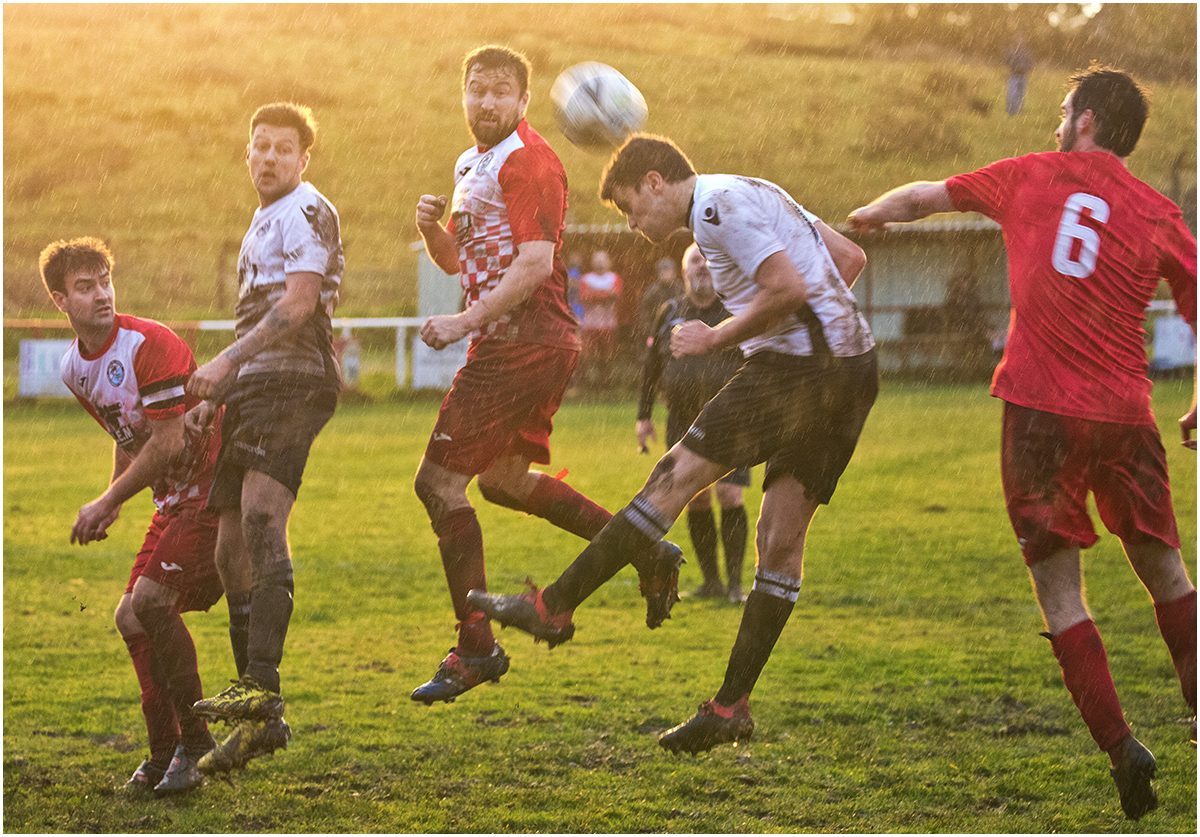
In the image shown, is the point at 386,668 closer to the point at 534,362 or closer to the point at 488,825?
the point at 488,825

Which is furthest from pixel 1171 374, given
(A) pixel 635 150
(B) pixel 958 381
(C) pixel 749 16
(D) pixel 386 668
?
(C) pixel 749 16

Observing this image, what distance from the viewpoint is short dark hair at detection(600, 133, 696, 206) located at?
4.48 m

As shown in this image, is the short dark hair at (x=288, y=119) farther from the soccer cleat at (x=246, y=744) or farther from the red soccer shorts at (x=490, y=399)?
the soccer cleat at (x=246, y=744)

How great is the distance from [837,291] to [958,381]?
2753 centimetres

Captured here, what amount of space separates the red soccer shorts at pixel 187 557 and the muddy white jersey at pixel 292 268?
1421 millimetres

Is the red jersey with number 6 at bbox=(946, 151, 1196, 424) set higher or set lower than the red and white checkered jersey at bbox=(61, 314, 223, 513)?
higher

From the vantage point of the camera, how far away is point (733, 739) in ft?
A: 15.4

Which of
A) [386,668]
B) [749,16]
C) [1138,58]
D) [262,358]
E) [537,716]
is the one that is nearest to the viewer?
[262,358]

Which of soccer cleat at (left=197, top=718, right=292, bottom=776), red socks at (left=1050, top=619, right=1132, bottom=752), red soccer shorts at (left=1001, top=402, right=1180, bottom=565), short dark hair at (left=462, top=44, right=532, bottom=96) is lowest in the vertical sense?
soccer cleat at (left=197, top=718, right=292, bottom=776)

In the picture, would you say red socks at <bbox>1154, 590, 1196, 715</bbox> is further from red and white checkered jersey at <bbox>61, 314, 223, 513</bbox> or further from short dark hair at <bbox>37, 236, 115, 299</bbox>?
short dark hair at <bbox>37, 236, 115, 299</bbox>

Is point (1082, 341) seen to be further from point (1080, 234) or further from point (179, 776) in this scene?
point (179, 776)

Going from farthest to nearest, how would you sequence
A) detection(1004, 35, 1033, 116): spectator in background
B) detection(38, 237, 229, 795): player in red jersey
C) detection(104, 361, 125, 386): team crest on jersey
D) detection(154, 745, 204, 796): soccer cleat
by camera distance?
1. detection(1004, 35, 1033, 116): spectator in background
2. detection(154, 745, 204, 796): soccer cleat
3. detection(104, 361, 125, 386): team crest on jersey
4. detection(38, 237, 229, 795): player in red jersey

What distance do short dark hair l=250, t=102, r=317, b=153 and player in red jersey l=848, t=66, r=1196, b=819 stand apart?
221cm

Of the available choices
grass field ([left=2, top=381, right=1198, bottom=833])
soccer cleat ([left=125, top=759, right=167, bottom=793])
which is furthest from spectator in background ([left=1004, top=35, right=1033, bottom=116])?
soccer cleat ([left=125, top=759, right=167, bottom=793])
